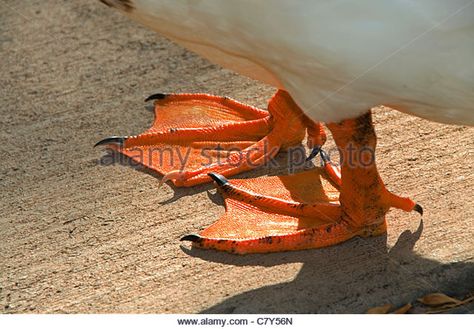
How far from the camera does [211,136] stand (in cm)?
374

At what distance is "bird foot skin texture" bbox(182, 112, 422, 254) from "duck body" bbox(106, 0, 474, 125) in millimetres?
264

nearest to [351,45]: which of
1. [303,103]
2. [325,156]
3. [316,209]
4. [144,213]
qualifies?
[303,103]

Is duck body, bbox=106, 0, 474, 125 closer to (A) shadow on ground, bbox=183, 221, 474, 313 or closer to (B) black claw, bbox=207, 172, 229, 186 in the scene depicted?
(A) shadow on ground, bbox=183, 221, 474, 313

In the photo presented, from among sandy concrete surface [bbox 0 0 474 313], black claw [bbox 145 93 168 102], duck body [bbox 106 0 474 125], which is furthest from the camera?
black claw [bbox 145 93 168 102]

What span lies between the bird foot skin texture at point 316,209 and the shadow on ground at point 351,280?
0.17 feet

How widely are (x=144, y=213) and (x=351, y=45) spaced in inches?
49.9

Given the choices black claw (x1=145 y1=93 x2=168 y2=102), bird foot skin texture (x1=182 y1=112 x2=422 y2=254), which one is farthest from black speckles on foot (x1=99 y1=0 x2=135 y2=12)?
black claw (x1=145 y1=93 x2=168 y2=102)

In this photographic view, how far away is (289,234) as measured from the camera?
3.15 m

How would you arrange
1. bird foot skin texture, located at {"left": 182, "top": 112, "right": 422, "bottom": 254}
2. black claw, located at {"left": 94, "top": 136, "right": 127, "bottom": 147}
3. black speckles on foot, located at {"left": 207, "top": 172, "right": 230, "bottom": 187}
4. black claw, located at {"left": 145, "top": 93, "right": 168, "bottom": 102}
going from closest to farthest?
bird foot skin texture, located at {"left": 182, "top": 112, "right": 422, "bottom": 254} → black speckles on foot, located at {"left": 207, "top": 172, "right": 230, "bottom": 187} → black claw, located at {"left": 94, "top": 136, "right": 127, "bottom": 147} → black claw, located at {"left": 145, "top": 93, "right": 168, "bottom": 102}

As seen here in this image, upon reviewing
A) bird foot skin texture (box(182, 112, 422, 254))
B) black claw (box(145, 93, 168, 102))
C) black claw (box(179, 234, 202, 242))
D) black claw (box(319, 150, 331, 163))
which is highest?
black claw (box(145, 93, 168, 102))

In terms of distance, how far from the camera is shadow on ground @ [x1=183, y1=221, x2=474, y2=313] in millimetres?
2863

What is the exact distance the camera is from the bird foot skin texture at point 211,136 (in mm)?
3602

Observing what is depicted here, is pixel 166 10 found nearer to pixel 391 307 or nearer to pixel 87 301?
pixel 87 301

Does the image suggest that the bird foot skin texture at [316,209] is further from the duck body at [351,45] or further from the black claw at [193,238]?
the duck body at [351,45]
